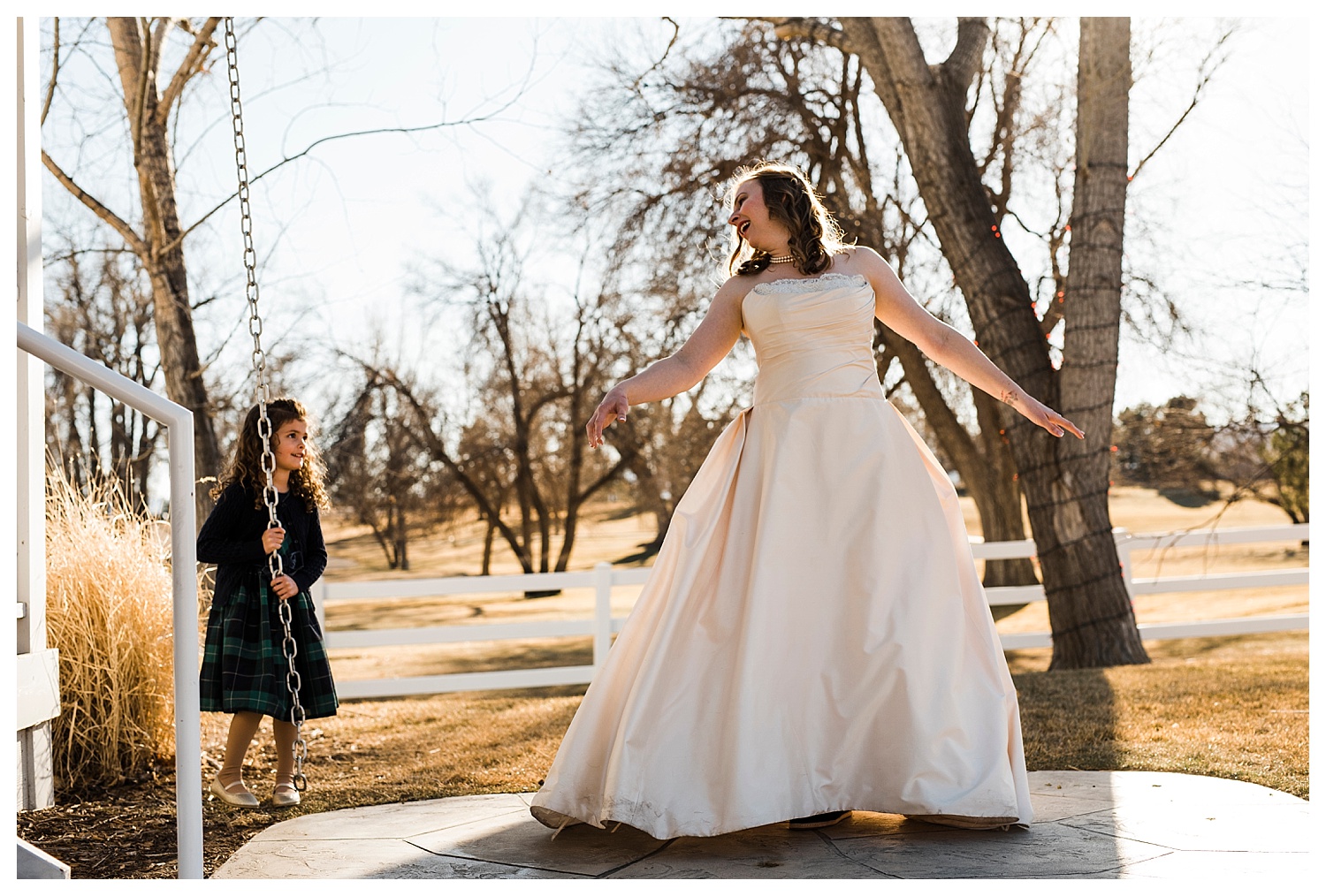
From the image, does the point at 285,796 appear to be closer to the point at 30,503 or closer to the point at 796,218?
the point at 30,503

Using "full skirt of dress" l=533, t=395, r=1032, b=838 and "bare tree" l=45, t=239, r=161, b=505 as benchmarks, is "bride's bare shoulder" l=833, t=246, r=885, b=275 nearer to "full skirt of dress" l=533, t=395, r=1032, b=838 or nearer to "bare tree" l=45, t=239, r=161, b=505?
"full skirt of dress" l=533, t=395, r=1032, b=838

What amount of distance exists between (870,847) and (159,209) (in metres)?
7.04

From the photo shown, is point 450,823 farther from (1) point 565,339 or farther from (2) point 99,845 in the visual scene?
(1) point 565,339

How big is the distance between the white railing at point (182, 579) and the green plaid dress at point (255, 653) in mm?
1454

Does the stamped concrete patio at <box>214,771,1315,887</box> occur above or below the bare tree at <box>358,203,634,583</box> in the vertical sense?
below

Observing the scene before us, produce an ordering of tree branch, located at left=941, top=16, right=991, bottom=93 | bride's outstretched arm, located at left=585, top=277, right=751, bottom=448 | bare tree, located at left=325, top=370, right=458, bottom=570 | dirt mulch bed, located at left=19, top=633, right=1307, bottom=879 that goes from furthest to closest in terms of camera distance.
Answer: bare tree, located at left=325, top=370, right=458, bottom=570, tree branch, located at left=941, top=16, right=991, bottom=93, dirt mulch bed, located at left=19, top=633, right=1307, bottom=879, bride's outstretched arm, located at left=585, top=277, right=751, bottom=448

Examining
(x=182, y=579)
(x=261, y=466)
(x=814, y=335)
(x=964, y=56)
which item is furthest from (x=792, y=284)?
(x=964, y=56)

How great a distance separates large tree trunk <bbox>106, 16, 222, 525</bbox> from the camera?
7.89 m

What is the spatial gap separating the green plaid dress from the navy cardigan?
0.12 feet

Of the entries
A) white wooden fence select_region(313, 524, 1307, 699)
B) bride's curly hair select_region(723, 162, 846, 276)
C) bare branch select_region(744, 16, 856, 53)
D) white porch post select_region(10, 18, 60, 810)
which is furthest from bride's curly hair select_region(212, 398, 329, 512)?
bare branch select_region(744, 16, 856, 53)

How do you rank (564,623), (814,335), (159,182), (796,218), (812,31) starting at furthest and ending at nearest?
(564,623)
(812,31)
(159,182)
(796,218)
(814,335)

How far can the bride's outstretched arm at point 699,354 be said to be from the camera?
3195mm

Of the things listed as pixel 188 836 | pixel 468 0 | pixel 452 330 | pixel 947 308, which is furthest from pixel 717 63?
pixel 188 836

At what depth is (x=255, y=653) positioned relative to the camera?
400cm
